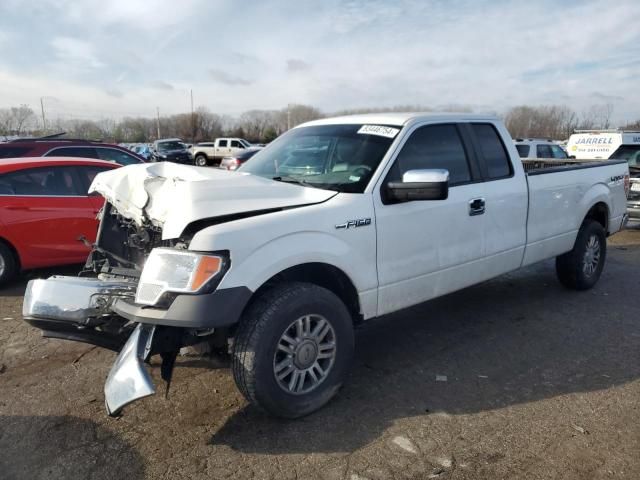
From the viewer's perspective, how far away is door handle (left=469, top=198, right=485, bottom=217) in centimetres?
414

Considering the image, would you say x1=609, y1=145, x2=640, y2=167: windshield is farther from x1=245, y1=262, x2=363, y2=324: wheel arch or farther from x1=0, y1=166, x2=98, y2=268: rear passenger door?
x1=0, y1=166, x2=98, y2=268: rear passenger door

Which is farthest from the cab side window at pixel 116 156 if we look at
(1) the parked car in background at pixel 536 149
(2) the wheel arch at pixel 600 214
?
(1) the parked car in background at pixel 536 149

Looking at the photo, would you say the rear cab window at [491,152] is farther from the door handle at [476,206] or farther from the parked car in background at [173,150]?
the parked car in background at [173,150]

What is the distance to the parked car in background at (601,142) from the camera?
475 inches

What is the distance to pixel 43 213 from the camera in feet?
20.3

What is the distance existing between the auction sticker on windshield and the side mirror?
517 mm

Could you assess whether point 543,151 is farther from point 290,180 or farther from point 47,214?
point 47,214

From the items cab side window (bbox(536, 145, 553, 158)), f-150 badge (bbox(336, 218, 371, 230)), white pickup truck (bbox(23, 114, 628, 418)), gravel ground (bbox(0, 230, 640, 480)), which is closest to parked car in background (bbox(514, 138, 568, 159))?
cab side window (bbox(536, 145, 553, 158))

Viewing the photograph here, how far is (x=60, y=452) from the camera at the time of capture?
2.92 m

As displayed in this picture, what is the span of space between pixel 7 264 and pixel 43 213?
0.71m

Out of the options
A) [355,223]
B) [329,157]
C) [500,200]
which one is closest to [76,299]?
[355,223]

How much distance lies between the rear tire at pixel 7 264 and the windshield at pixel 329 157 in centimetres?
344

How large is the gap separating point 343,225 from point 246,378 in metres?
1.11

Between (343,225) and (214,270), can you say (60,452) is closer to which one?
(214,270)
